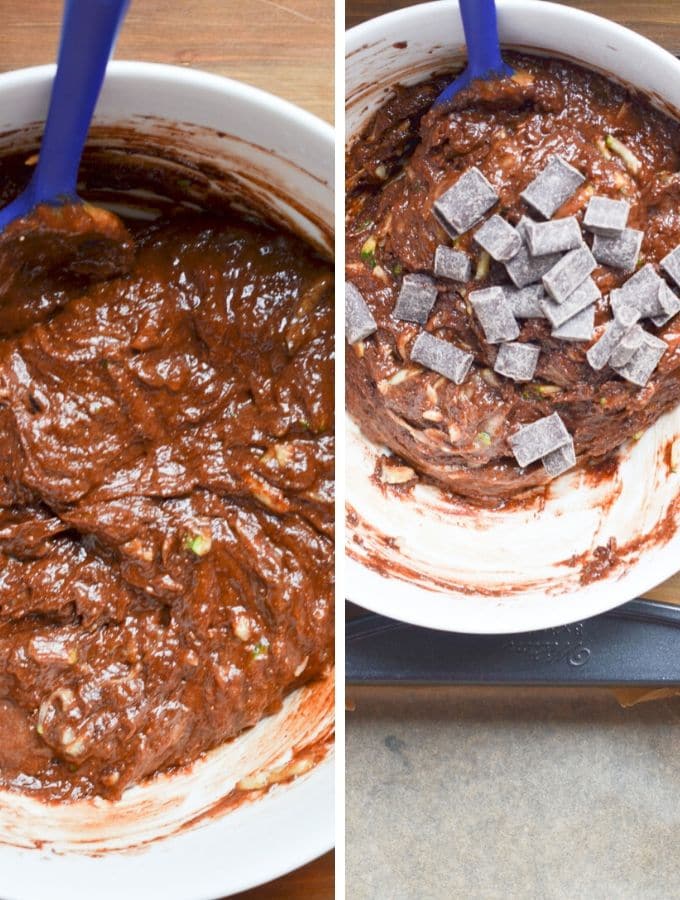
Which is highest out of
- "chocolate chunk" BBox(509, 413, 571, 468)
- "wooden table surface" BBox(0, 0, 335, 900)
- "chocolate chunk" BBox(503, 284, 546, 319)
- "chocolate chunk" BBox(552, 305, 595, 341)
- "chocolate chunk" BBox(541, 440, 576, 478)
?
"wooden table surface" BBox(0, 0, 335, 900)

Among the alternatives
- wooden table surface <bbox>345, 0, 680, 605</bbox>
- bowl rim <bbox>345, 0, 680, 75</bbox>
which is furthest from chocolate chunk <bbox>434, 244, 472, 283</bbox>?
wooden table surface <bbox>345, 0, 680, 605</bbox>

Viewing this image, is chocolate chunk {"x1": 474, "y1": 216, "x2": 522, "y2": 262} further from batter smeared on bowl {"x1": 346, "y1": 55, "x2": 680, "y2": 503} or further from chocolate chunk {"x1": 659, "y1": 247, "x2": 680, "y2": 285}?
chocolate chunk {"x1": 659, "y1": 247, "x2": 680, "y2": 285}

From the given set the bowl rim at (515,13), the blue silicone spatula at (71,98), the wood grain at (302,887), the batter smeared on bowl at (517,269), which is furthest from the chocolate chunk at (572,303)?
the wood grain at (302,887)

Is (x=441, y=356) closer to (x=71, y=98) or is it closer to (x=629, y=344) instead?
(x=629, y=344)

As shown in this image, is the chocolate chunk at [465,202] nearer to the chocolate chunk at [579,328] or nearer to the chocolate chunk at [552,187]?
the chocolate chunk at [552,187]

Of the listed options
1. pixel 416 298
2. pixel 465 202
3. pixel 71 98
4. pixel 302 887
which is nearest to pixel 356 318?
pixel 416 298

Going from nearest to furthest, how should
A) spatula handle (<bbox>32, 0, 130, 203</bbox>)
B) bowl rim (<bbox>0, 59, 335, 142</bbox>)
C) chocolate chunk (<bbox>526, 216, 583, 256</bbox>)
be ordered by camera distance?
spatula handle (<bbox>32, 0, 130, 203</bbox>) < bowl rim (<bbox>0, 59, 335, 142</bbox>) < chocolate chunk (<bbox>526, 216, 583, 256</bbox>)

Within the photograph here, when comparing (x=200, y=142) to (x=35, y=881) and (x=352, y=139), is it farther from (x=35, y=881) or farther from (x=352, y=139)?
(x=35, y=881)
